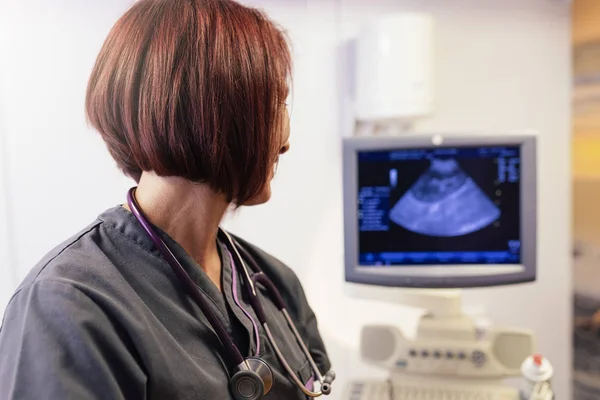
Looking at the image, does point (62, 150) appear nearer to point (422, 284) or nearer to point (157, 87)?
point (157, 87)

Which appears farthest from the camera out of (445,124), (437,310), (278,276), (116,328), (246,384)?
(445,124)

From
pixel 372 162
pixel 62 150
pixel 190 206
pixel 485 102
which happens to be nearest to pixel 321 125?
pixel 372 162

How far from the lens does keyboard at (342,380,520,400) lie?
1.25 meters

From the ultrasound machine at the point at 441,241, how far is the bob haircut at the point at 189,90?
1.78 ft

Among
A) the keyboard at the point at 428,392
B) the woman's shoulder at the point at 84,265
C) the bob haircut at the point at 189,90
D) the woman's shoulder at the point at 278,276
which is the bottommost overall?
the keyboard at the point at 428,392

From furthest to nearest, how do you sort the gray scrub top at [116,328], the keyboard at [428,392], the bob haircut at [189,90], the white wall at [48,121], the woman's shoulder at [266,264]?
the white wall at [48,121], the keyboard at [428,392], the woman's shoulder at [266,264], the bob haircut at [189,90], the gray scrub top at [116,328]

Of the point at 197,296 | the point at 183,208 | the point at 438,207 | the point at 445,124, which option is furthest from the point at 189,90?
the point at 445,124

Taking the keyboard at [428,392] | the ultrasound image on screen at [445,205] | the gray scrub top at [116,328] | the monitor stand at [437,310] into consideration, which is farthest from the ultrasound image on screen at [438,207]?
the gray scrub top at [116,328]

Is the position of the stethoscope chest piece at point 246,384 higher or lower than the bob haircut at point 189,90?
lower

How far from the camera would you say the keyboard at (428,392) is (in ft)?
4.11

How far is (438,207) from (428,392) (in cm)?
47

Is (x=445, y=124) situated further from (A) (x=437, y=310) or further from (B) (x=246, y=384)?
(B) (x=246, y=384)

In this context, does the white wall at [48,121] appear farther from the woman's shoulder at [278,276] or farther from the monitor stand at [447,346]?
the monitor stand at [447,346]

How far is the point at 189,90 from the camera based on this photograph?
774mm
